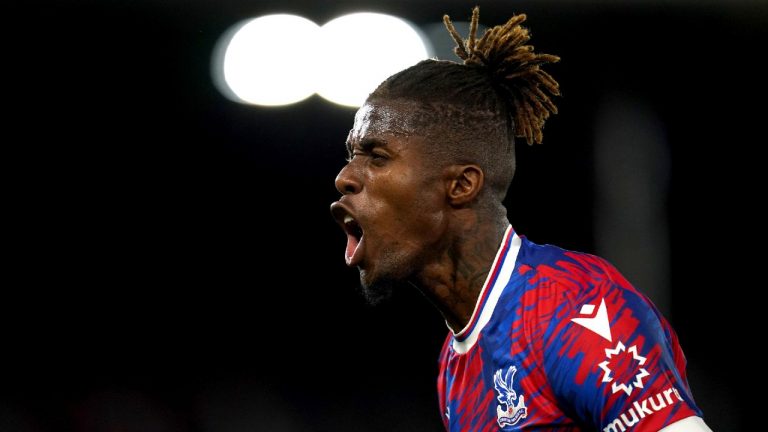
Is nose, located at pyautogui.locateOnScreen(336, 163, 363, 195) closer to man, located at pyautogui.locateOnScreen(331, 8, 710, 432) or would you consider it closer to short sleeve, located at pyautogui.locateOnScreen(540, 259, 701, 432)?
man, located at pyautogui.locateOnScreen(331, 8, 710, 432)

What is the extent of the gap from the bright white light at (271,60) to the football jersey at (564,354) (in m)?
4.05

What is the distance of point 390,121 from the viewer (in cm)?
229

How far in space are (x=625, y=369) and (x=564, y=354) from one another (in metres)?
0.13

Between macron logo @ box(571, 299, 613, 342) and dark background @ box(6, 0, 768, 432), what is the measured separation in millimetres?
Answer: 3988

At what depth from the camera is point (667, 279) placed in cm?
597

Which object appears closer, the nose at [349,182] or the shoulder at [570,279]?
the shoulder at [570,279]

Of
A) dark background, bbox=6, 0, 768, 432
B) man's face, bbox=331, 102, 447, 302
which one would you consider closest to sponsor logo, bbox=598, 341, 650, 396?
man's face, bbox=331, 102, 447, 302

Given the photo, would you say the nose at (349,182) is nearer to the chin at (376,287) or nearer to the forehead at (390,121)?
the forehead at (390,121)

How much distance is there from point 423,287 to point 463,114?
448mm

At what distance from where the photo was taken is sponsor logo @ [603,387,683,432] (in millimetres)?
1844

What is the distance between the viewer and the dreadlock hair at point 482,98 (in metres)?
2.29

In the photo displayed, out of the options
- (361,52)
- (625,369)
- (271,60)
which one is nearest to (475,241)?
(625,369)

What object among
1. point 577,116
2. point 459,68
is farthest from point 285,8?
point 459,68

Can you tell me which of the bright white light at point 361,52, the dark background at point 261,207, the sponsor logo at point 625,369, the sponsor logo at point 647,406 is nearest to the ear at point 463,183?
the sponsor logo at point 625,369
